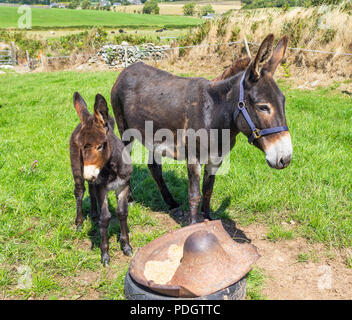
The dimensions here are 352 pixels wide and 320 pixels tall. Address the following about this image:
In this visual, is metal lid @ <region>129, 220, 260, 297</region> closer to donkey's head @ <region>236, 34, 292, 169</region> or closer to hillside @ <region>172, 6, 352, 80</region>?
donkey's head @ <region>236, 34, 292, 169</region>

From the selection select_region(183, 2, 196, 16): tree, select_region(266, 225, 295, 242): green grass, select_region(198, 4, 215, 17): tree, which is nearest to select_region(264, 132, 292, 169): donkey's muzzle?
select_region(266, 225, 295, 242): green grass

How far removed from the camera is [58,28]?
2046 inches

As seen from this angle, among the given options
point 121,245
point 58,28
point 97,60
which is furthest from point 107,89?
point 58,28

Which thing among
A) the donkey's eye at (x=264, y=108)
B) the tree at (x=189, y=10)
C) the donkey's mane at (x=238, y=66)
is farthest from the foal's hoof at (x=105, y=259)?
the tree at (x=189, y=10)

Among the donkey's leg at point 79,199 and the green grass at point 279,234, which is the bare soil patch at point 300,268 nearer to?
the green grass at point 279,234

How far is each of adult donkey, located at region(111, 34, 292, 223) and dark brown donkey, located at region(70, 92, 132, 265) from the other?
716 millimetres

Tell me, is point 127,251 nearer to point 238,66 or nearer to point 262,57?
point 238,66

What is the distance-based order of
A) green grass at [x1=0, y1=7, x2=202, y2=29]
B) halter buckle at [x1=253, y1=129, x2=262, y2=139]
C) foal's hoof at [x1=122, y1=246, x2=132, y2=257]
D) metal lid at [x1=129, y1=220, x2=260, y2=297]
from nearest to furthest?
metal lid at [x1=129, y1=220, x2=260, y2=297] < halter buckle at [x1=253, y1=129, x2=262, y2=139] < foal's hoof at [x1=122, y1=246, x2=132, y2=257] < green grass at [x1=0, y1=7, x2=202, y2=29]

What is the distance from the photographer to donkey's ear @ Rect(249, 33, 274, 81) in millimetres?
3002

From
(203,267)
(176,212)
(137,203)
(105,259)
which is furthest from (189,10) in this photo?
(203,267)

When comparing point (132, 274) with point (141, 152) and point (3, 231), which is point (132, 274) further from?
point (141, 152)

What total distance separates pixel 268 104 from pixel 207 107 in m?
0.77

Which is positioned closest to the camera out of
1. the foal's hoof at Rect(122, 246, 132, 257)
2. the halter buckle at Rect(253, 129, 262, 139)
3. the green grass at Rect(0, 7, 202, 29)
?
the halter buckle at Rect(253, 129, 262, 139)

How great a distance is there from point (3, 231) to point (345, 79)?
1102cm
